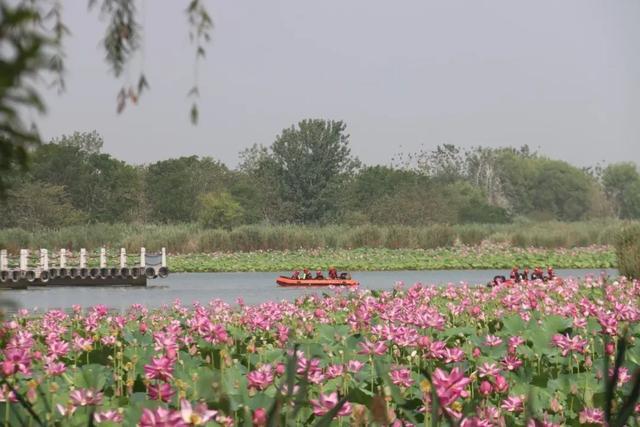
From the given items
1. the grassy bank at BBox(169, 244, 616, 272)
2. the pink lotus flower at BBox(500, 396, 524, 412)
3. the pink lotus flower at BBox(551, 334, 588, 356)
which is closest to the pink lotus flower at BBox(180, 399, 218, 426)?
the pink lotus flower at BBox(500, 396, 524, 412)

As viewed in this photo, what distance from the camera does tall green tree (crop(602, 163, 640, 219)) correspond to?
9225 cm

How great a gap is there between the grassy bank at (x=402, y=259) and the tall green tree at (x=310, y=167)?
767 inches

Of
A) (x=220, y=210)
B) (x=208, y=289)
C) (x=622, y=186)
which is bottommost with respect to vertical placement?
(x=208, y=289)

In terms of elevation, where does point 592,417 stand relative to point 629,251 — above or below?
below

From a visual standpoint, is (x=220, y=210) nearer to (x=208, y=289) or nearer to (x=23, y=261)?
(x=23, y=261)

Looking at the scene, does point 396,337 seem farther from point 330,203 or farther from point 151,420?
point 330,203

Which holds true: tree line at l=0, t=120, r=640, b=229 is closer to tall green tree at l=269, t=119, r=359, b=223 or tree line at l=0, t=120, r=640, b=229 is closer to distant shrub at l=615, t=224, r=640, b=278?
Answer: tall green tree at l=269, t=119, r=359, b=223

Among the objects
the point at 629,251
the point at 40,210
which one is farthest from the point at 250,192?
the point at 629,251

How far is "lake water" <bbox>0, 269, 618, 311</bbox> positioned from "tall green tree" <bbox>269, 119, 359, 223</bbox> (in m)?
25.8

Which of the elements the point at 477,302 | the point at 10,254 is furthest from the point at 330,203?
the point at 477,302

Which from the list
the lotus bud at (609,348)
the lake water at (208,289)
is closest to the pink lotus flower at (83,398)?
the lotus bud at (609,348)

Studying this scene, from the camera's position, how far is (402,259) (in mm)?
36250

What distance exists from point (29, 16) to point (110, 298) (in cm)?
2331

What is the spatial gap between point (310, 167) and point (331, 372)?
5648 centimetres
